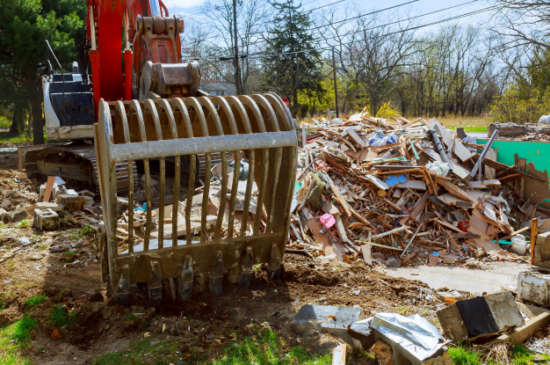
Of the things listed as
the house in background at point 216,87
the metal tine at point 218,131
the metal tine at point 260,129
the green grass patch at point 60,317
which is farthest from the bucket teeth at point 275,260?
the house in background at point 216,87

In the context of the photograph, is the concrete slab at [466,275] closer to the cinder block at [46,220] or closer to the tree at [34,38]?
the cinder block at [46,220]

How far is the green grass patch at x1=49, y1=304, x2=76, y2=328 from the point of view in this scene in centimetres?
428

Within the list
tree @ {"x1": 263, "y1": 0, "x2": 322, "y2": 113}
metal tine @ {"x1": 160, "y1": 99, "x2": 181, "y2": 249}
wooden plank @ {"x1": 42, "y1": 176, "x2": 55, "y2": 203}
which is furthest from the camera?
tree @ {"x1": 263, "y1": 0, "x2": 322, "y2": 113}

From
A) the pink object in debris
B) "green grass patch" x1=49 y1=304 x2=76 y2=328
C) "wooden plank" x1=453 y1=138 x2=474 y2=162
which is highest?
"wooden plank" x1=453 y1=138 x2=474 y2=162

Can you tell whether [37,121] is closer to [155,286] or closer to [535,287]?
[155,286]

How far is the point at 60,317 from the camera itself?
171 inches

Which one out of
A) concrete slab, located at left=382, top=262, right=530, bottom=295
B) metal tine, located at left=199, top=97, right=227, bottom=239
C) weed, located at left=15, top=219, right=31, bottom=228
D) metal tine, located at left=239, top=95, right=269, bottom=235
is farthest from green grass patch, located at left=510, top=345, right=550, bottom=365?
weed, located at left=15, top=219, right=31, bottom=228

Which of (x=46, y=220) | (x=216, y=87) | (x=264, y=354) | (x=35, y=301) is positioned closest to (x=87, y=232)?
(x=46, y=220)

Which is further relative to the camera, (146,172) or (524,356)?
(146,172)

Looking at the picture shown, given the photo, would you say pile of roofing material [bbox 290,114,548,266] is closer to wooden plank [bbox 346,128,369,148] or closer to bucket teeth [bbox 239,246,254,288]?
wooden plank [bbox 346,128,369,148]

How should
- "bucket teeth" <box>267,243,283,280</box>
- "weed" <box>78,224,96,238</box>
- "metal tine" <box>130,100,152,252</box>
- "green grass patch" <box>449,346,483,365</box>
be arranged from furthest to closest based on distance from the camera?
"weed" <box>78,224,96,238</box>
"bucket teeth" <box>267,243,283,280</box>
"metal tine" <box>130,100,152,252</box>
"green grass patch" <box>449,346,483,365</box>

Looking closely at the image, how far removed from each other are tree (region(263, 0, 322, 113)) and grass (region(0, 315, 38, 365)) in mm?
31412

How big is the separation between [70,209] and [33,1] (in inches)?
623

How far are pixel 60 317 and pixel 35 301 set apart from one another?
52 centimetres
